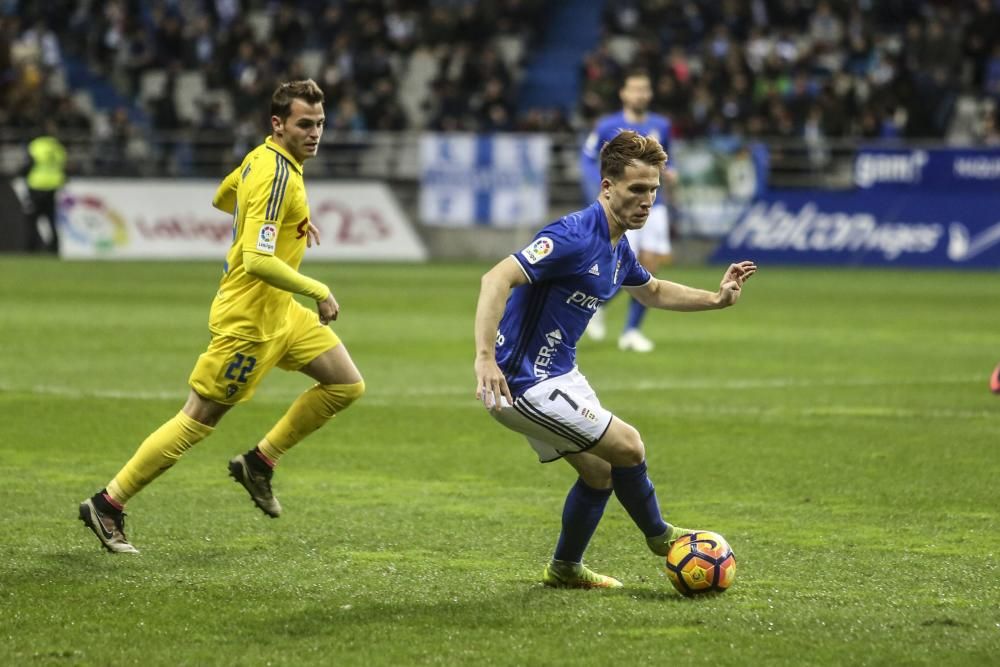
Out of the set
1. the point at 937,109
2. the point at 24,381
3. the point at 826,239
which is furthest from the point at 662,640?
the point at 937,109

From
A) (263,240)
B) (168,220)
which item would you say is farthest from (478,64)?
(263,240)

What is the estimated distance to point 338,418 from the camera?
1086cm

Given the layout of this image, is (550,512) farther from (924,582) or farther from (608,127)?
(608,127)

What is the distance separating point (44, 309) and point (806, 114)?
613 inches

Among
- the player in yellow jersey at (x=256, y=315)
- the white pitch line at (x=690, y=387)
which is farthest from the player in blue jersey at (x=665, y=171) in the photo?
the player in yellow jersey at (x=256, y=315)

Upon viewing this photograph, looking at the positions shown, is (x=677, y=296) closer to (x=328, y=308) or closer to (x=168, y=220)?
(x=328, y=308)

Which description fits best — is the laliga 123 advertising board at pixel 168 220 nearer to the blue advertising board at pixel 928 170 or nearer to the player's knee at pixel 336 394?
the blue advertising board at pixel 928 170

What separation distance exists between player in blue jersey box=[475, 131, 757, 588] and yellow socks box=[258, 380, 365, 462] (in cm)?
153

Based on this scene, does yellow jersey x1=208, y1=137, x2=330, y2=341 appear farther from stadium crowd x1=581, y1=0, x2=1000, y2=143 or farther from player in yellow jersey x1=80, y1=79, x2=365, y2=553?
stadium crowd x1=581, y1=0, x2=1000, y2=143

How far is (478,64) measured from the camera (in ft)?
106

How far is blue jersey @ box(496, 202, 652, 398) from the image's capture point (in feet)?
18.9

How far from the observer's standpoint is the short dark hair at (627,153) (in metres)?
5.74

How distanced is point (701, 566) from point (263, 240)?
223cm

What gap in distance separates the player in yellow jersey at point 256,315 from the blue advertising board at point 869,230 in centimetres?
2126
